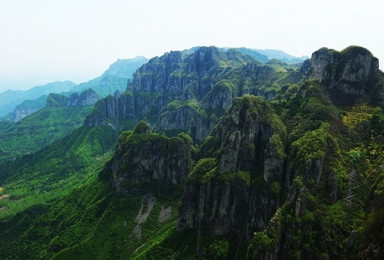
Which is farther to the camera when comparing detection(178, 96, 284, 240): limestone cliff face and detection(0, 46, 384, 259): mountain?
detection(178, 96, 284, 240): limestone cliff face

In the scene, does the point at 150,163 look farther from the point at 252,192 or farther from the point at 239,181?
the point at 252,192

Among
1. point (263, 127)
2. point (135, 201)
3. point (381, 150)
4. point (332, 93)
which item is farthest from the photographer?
point (135, 201)

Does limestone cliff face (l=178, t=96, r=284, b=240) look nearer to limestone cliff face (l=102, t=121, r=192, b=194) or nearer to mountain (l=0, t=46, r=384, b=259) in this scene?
mountain (l=0, t=46, r=384, b=259)

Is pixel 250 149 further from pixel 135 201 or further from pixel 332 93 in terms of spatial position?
pixel 135 201

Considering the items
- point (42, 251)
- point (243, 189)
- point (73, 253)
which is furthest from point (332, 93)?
point (42, 251)

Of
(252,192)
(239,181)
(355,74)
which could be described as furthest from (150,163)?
(355,74)

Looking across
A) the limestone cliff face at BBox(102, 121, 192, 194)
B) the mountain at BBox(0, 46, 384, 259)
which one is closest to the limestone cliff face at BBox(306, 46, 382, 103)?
the mountain at BBox(0, 46, 384, 259)

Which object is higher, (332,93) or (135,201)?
(332,93)

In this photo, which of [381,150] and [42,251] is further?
[42,251]
